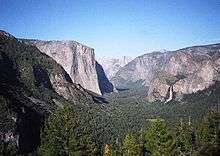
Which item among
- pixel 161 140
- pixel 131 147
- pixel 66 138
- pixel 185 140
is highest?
pixel 66 138

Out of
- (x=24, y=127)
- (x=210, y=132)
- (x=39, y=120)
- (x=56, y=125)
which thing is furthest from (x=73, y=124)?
(x=39, y=120)

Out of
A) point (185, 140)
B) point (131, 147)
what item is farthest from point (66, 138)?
point (185, 140)

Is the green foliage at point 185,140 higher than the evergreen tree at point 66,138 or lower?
lower

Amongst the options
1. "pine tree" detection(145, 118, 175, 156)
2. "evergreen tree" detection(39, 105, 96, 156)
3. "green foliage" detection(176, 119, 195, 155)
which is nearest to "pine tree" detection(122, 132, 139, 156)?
"pine tree" detection(145, 118, 175, 156)

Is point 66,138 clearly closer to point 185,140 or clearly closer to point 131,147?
point 131,147

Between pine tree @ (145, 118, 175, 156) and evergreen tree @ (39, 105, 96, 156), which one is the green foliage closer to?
pine tree @ (145, 118, 175, 156)

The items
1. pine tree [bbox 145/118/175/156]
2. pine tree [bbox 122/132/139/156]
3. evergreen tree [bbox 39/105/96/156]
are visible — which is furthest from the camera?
pine tree [bbox 122/132/139/156]

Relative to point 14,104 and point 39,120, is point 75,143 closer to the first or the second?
point 14,104

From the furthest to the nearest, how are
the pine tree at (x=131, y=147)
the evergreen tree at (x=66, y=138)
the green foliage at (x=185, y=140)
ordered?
the green foliage at (x=185, y=140) → the pine tree at (x=131, y=147) → the evergreen tree at (x=66, y=138)

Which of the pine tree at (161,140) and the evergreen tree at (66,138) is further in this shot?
the pine tree at (161,140)

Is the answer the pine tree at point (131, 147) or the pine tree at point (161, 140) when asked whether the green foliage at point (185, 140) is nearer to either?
the pine tree at point (131, 147)

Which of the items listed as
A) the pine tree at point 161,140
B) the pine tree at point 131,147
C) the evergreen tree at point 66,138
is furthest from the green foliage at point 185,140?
the evergreen tree at point 66,138
